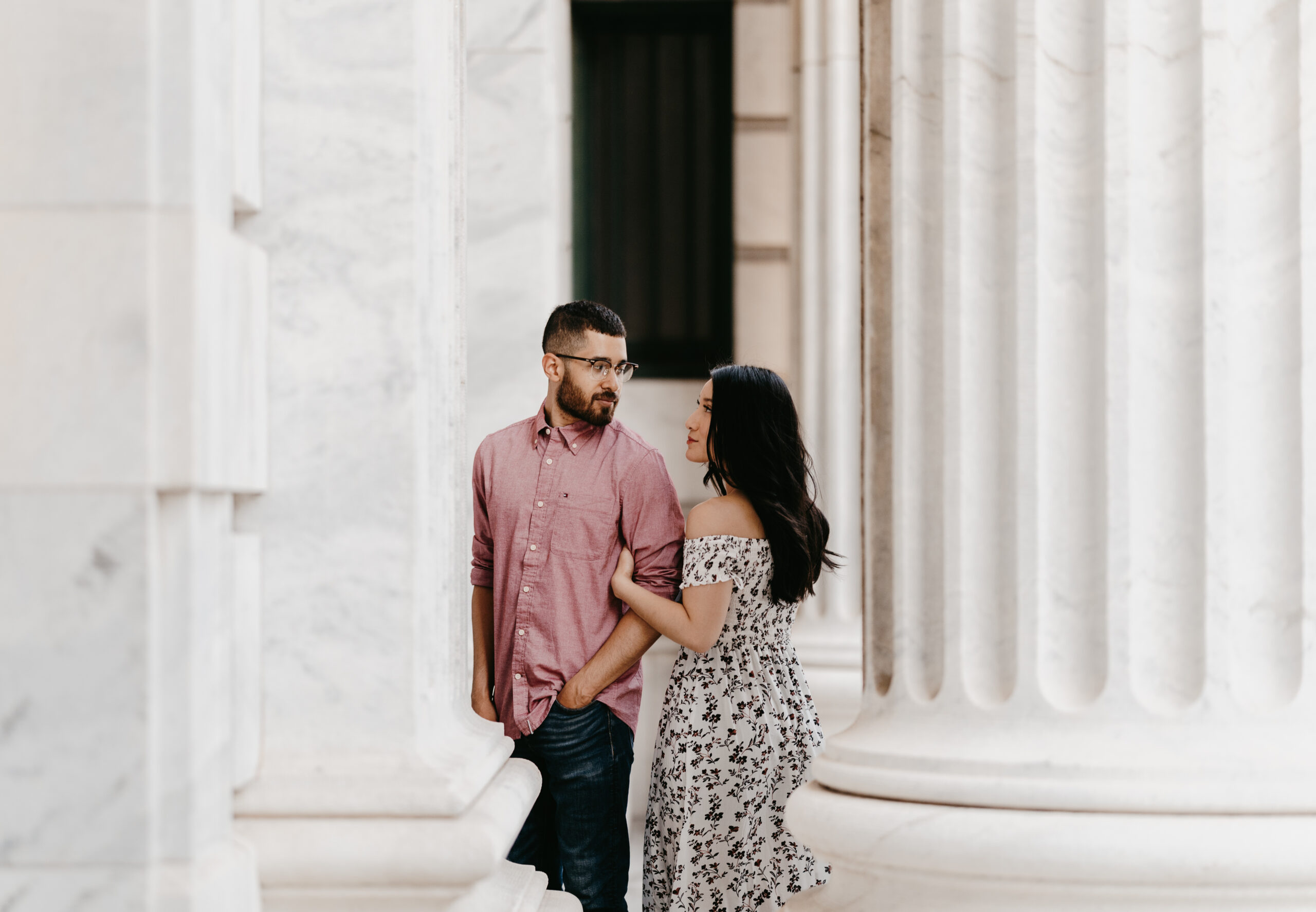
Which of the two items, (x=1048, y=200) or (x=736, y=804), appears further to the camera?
(x=736, y=804)

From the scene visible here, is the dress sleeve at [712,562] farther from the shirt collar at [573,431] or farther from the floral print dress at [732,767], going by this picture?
the shirt collar at [573,431]

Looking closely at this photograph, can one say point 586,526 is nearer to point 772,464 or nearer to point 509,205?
point 772,464

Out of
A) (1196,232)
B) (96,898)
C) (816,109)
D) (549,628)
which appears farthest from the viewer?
(816,109)

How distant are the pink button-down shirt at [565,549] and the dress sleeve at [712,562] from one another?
0.32ft

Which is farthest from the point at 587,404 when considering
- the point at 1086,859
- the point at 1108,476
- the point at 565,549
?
the point at 1086,859

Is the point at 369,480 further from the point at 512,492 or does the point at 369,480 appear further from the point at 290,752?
the point at 512,492

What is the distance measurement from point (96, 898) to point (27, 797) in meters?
0.24

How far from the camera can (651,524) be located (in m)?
4.36

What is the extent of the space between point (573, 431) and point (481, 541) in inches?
20.1

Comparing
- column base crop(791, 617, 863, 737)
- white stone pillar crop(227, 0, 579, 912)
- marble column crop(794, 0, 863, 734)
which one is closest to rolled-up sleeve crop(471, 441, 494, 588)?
white stone pillar crop(227, 0, 579, 912)

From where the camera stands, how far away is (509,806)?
3.21m

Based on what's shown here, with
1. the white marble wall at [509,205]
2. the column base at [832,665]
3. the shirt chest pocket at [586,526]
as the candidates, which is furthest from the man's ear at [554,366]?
the column base at [832,665]

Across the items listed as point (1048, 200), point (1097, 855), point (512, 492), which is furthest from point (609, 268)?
point (1097, 855)

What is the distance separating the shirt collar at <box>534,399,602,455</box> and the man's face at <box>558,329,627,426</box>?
2cm
